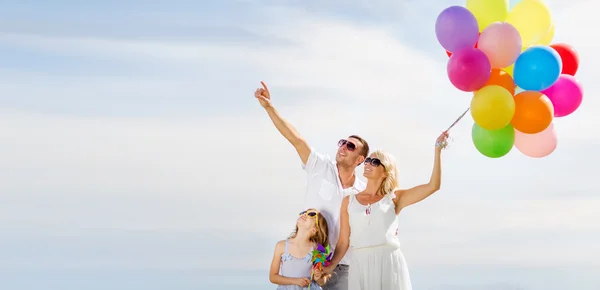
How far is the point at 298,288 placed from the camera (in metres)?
7.06

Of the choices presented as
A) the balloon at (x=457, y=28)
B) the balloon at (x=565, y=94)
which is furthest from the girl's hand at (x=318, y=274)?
the balloon at (x=565, y=94)

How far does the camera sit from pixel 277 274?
715 centimetres

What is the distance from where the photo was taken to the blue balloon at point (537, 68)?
6.75 metres

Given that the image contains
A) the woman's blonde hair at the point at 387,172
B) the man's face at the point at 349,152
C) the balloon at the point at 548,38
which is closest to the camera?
the woman's blonde hair at the point at 387,172

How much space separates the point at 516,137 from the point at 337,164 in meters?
1.63

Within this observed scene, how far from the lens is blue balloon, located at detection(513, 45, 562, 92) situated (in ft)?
22.1

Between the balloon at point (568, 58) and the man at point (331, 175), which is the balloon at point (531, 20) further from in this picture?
the man at point (331, 175)

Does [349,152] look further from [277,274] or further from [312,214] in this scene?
[277,274]

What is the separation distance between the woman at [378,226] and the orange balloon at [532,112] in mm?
997

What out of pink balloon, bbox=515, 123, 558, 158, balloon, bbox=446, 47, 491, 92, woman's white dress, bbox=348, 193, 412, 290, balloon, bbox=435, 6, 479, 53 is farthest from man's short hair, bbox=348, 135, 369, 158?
pink balloon, bbox=515, 123, 558, 158

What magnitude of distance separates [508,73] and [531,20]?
50 cm

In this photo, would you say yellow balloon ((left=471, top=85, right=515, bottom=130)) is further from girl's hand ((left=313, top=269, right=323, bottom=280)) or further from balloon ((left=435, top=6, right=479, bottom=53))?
girl's hand ((left=313, top=269, right=323, bottom=280))

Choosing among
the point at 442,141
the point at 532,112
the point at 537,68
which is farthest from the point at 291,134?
the point at 537,68

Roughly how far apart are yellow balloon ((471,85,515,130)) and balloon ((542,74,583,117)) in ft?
1.57
